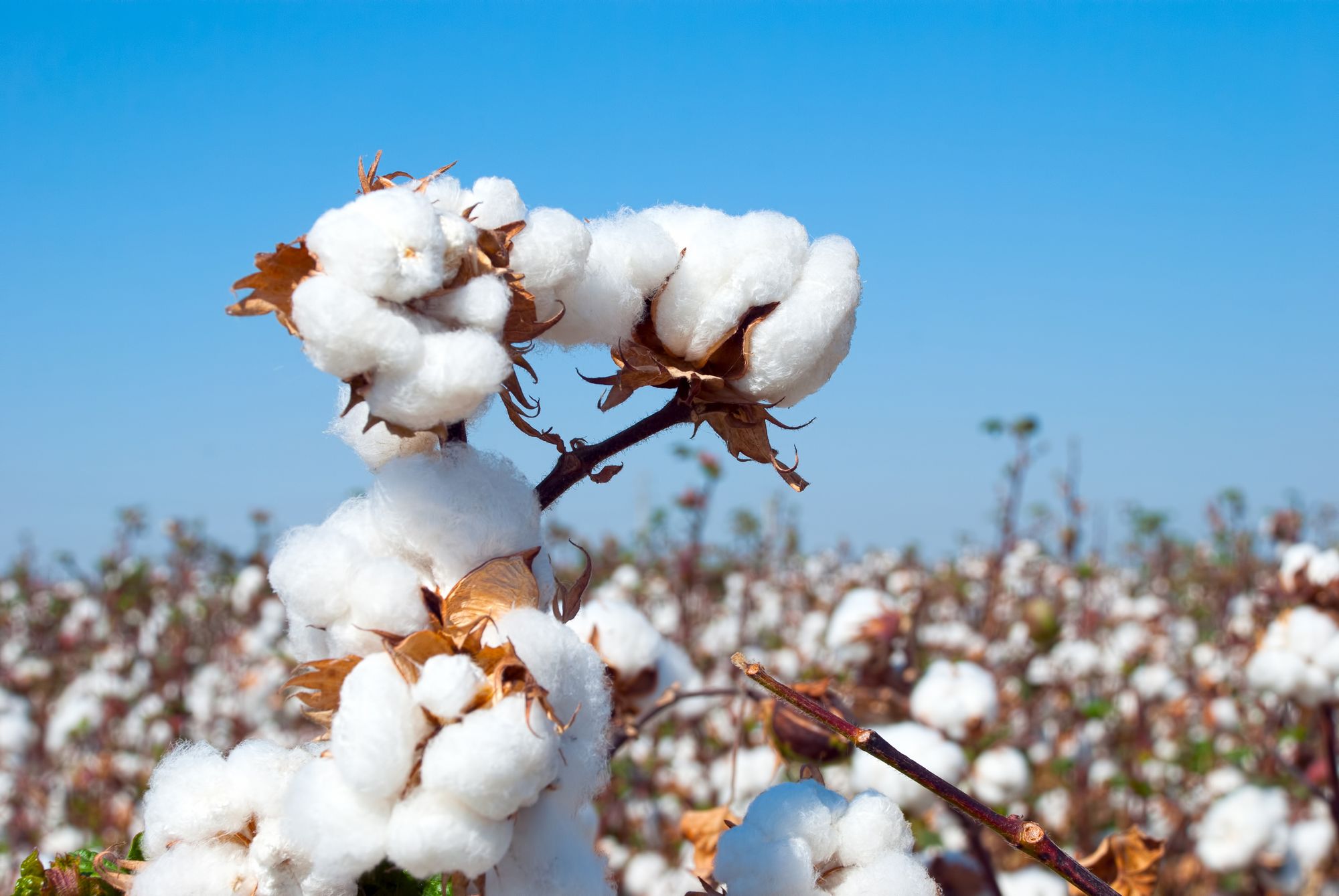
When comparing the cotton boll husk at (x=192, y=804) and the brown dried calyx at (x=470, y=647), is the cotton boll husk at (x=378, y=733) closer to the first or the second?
the brown dried calyx at (x=470, y=647)

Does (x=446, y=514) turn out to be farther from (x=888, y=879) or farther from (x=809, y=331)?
(x=888, y=879)

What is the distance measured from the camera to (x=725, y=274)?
0.90 meters

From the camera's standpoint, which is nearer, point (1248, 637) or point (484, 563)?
point (484, 563)

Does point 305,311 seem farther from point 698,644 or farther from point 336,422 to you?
point 698,644

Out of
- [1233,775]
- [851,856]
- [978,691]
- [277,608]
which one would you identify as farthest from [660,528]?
[851,856]

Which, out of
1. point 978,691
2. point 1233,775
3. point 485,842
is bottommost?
point 485,842

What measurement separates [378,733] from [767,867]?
0.39 m

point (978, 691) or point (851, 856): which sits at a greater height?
point (978, 691)

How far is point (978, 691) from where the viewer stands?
2.62 m

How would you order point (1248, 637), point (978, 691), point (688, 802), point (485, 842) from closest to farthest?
1. point (485, 842)
2. point (978, 691)
3. point (688, 802)
4. point (1248, 637)

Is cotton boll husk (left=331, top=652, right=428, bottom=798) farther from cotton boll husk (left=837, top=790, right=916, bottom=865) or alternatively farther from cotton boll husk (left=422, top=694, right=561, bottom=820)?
cotton boll husk (left=837, top=790, right=916, bottom=865)

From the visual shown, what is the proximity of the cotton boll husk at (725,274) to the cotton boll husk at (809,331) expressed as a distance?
0.02 m

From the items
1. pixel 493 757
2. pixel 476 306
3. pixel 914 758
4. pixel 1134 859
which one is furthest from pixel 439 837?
pixel 914 758

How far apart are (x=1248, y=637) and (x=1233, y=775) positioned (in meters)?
1.83
